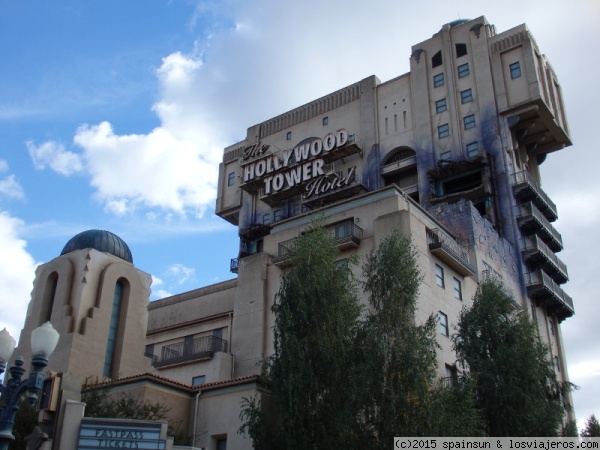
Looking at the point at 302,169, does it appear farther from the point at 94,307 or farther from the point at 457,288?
the point at 94,307

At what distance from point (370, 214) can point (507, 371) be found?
13.7m

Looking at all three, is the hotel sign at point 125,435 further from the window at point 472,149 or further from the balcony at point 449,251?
the window at point 472,149

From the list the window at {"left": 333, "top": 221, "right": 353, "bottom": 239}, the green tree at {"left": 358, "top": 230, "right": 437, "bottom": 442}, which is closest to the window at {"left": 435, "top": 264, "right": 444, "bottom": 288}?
the window at {"left": 333, "top": 221, "right": 353, "bottom": 239}

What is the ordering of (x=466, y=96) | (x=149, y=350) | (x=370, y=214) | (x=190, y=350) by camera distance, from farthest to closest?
(x=466, y=96), (x=149, y=350), (x=190, y=350), (x=370, y=214)

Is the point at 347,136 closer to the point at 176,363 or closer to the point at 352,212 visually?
the point at 352,212

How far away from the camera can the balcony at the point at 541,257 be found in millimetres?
50938

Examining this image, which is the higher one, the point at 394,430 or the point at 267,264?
the point at 267,264

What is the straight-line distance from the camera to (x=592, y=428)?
Answer: 39625 mm

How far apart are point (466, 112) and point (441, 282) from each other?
21.5 meters

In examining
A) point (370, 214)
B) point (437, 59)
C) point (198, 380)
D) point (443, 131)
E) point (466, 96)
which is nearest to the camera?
point (370, 214)

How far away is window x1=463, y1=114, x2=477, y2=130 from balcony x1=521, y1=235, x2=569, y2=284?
9816 millimetres

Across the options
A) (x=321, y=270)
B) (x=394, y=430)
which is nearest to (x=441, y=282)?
(x=321, y=270)

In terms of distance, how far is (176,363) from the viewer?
4359cm

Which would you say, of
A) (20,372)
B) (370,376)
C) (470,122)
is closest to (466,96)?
(470,122)
